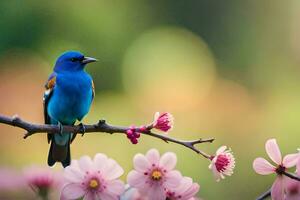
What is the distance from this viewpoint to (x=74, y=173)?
2.44 feet

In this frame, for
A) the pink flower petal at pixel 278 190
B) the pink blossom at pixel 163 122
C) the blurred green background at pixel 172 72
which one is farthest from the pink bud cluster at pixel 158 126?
the blurred green background at pixel 172 72

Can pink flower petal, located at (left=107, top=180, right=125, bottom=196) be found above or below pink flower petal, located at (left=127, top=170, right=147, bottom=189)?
below

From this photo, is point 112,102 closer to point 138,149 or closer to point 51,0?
point 138,149

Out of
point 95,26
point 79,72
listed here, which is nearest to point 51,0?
point 95,26

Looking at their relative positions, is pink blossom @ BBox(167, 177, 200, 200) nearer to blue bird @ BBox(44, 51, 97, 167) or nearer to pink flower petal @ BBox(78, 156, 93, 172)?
pink flower petal @ BBox(78, 156, 93, 172)

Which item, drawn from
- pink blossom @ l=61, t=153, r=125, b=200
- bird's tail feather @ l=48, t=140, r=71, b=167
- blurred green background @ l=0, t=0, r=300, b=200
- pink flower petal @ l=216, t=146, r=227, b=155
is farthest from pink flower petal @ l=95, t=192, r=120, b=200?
blurred green background @ l=0, t=0, r=300, b=200

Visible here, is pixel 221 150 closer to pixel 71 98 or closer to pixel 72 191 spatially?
pixel 72 191

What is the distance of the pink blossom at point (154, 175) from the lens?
73 cm

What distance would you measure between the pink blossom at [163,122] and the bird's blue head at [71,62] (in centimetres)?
45

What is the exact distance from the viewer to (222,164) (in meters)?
0.74

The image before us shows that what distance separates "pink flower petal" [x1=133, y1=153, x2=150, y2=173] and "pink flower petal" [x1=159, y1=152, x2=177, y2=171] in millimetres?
14

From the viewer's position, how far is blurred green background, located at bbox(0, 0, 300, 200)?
10.4 ft

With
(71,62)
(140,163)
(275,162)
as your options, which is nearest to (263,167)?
(275,162)

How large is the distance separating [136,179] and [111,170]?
2 centimetres
